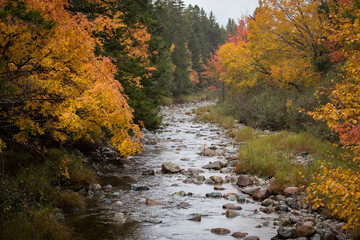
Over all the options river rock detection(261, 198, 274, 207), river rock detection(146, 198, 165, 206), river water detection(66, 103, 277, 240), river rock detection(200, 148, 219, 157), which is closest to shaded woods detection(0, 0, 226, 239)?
river water detection(66, 103, 277, 240)

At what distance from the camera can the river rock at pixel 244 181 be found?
34.6 feet

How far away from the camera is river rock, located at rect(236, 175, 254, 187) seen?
10555 mm

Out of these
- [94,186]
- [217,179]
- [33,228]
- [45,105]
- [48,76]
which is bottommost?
[217,179]

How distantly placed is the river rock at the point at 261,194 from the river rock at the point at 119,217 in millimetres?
4060

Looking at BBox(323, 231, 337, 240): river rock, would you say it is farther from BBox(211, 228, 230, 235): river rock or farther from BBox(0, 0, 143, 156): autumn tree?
BBox(0, 0, 143, 156): autumn tree

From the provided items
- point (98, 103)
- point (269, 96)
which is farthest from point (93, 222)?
point (269, 96)

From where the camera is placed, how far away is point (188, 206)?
8766mm

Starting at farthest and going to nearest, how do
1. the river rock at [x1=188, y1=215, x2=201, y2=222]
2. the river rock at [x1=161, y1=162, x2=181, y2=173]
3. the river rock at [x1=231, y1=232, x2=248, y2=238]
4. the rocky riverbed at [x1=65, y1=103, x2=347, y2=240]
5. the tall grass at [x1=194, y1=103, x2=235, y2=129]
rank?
the tall grass at [x1=194, y1=103, x2=235, y2=129] < the river rock at [x1=161, y1=162, x2=181, y2=173] < the river rock at [x1=188, y1=215, x2=201, y2=222] < the rocky riverbed at [x1=65, y1=103, x2=347, y2=240] < the river rock at [x1=231, y1=232, x2=248, y2=238]

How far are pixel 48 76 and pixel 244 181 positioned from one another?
23.2ft

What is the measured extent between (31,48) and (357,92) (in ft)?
18.7

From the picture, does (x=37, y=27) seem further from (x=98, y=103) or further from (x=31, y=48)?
(x=98, y=103)

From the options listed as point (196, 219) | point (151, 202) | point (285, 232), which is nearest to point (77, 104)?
point (151, 202)

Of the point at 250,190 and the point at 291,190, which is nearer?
the point at 291,190

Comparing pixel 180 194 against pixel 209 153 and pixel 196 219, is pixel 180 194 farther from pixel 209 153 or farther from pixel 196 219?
pixel 209 153
